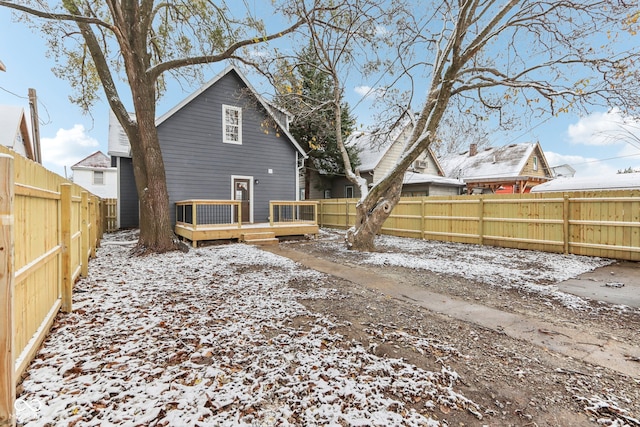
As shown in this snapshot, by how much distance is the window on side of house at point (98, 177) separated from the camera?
963 inches

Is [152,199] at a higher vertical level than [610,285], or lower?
higher

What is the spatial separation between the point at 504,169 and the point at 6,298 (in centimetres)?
2298

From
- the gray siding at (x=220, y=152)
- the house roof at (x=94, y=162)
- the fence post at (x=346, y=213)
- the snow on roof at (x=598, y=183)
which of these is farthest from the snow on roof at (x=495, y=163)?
the house roof at (x=94, y=162)

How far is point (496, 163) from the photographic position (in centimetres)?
2031

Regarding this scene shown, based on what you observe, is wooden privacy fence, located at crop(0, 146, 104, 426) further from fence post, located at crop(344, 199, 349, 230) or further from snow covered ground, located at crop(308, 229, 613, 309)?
fence post, located at crop(344, 199, 349, 230)

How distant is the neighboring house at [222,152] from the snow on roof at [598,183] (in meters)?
12.2

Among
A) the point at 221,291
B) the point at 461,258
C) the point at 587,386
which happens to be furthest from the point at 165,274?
the point at 461,258

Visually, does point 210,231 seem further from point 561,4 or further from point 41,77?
point 561,4

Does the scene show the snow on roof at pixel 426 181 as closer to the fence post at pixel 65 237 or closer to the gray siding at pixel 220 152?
the gray siding at pixel 220 152

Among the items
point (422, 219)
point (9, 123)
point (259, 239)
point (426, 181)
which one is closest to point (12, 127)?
point (9, 123)

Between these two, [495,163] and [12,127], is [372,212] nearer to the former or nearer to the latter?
[12,127]

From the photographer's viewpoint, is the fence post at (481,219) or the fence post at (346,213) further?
the fence post at (346,213)

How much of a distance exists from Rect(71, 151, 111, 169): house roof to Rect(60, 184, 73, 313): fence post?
2645 centimetres

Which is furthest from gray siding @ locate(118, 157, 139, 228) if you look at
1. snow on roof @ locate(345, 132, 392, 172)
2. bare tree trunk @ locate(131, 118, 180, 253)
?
snow on roof @ locate(345, 132, 392, 172)
